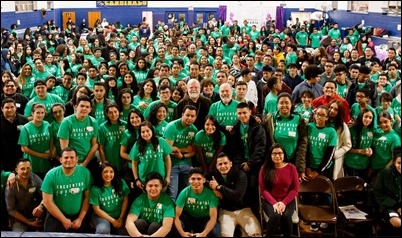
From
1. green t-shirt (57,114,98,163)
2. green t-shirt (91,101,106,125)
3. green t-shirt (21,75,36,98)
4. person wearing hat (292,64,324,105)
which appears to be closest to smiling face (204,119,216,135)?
green t-shirt (57,114,98,163)

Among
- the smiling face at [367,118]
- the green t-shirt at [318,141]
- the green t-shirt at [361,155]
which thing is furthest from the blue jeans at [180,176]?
the smiling face at [367,118]

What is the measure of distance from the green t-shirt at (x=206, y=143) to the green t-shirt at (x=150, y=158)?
36cm

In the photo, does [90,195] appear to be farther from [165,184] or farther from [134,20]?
[134,20]

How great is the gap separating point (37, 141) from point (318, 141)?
267 cm

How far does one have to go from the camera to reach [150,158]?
3.98m

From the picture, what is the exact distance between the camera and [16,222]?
3.86 m

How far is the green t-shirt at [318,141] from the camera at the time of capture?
4086 millimetres

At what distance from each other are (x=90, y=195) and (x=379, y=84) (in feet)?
13.2

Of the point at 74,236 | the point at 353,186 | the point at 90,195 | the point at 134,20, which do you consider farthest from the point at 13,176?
the point at 134,20

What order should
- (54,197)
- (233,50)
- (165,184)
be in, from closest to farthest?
(54,197)
(165,184)
(233,50)

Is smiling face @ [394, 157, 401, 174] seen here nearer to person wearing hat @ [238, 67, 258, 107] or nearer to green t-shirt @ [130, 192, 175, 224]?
green t-shirt @ [130, 192, 175, 224]

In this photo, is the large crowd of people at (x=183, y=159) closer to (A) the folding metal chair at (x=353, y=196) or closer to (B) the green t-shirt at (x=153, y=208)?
(B) the green t-shirt at (x=153, y=208)

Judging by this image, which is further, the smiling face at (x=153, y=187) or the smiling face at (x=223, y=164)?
the smiling face at (x=223, y=164)

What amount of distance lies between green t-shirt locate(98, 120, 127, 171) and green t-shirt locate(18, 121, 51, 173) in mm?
518
